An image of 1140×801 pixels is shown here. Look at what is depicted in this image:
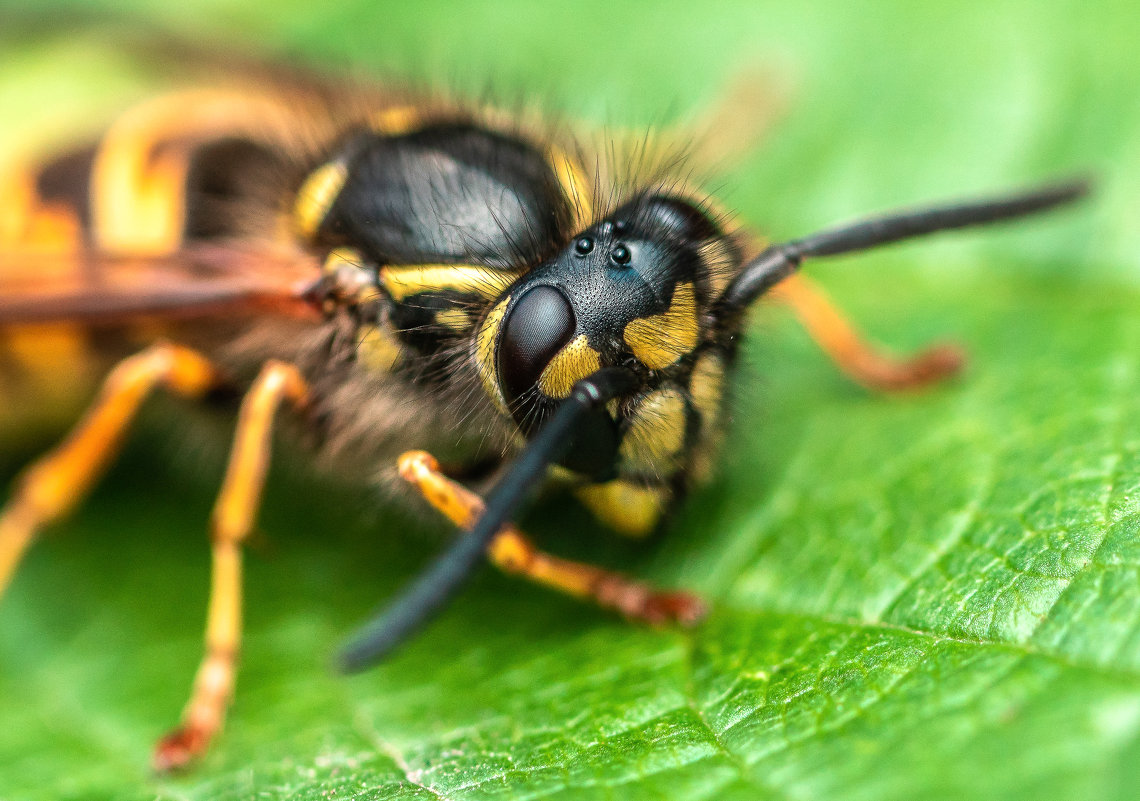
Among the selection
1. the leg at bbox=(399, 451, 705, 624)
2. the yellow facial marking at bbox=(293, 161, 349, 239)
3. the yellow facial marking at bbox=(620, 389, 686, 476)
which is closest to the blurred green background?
the leg at bbox=(399, 451, 705, 624)

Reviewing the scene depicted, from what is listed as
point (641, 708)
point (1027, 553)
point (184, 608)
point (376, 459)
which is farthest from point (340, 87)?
point (1027, 553)

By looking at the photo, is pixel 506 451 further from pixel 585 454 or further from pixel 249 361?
pixel 249 361

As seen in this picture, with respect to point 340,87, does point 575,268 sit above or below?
below

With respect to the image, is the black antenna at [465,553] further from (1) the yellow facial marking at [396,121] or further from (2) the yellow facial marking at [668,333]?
(1) the yellow facial marking at [396,121]

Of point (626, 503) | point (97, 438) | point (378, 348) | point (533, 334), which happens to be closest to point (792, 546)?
point (626, 503)

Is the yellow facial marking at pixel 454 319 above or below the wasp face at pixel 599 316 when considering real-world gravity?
above

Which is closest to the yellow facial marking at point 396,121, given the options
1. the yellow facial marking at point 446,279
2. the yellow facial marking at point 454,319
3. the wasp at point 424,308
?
the wasp at point 424,308
